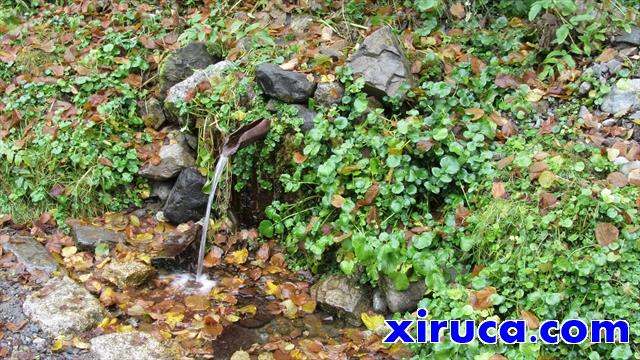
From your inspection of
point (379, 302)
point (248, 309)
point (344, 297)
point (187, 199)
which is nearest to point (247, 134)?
point (187, 199)

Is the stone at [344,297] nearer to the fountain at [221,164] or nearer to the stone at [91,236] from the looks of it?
the fountain at [221,164]

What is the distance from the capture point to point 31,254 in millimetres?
4809

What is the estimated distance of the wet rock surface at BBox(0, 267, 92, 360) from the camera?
3.92 m

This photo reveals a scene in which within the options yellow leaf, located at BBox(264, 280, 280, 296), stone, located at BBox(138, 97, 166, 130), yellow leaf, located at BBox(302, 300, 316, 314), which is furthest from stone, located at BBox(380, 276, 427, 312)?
stone, located at BBox(138, 97, 166, 130)

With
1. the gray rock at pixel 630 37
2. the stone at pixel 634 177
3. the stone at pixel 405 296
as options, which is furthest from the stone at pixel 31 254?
the gray rock at pixel 630 37

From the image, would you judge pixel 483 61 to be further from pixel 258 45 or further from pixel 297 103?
pixel 258 45

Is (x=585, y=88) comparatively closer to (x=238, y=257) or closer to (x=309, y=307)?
(x=309, y=307)

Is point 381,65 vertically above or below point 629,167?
above

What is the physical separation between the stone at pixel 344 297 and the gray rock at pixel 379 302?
0.18ft

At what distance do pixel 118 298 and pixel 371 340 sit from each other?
1.81 meters

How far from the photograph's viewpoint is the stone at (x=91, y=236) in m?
5.04

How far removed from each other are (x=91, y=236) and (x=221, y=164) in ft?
3.85

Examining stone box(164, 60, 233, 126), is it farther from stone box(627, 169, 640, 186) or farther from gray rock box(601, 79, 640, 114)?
stone box(627, 169, 640, 186)

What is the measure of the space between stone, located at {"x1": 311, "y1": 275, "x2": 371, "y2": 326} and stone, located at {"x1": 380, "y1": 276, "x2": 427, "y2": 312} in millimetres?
240
